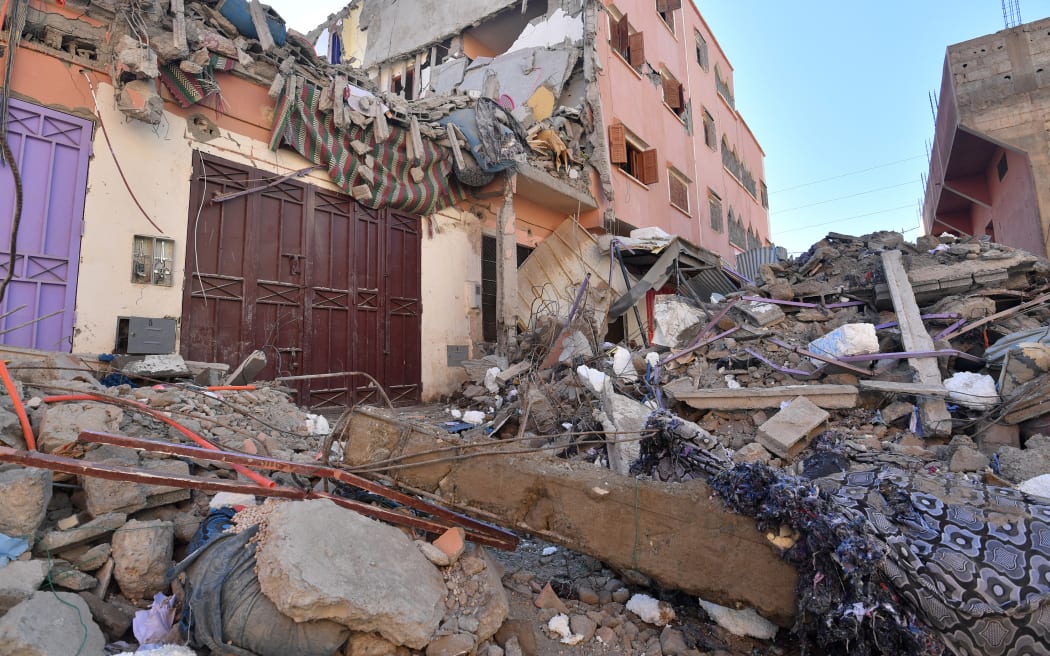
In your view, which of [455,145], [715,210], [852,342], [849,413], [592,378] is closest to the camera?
[849,413]

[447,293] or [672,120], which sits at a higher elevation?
[672,120]

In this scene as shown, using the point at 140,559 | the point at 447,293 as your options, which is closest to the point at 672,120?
the point at 447,293

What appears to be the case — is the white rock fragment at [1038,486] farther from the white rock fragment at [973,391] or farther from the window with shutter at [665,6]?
the window with shutter at [665,6]

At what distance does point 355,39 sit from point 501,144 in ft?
29.0

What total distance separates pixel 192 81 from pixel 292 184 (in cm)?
147

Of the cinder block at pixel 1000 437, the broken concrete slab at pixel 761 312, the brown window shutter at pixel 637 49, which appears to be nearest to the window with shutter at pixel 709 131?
the brown window shutter at pixel 637 49

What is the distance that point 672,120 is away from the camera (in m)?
14.6

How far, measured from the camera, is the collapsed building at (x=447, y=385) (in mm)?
2242

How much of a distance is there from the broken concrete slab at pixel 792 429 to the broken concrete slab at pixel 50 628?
446 cm

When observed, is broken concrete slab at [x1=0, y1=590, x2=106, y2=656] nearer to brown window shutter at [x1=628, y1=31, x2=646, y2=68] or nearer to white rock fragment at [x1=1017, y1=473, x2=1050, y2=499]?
white rock fragment at [x1=1017, y1=473, x2=1050, y2=499]

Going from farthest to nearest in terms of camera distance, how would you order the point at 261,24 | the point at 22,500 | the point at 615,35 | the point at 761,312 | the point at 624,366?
the point at 615,35
the point at 761,312
the point at 624,366
the point at 261,24
the point at 22,500

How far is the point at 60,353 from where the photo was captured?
4.29 metres

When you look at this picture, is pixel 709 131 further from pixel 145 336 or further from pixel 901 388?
pixel 145 336

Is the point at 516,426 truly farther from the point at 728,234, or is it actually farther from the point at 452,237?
the point at 728,234
